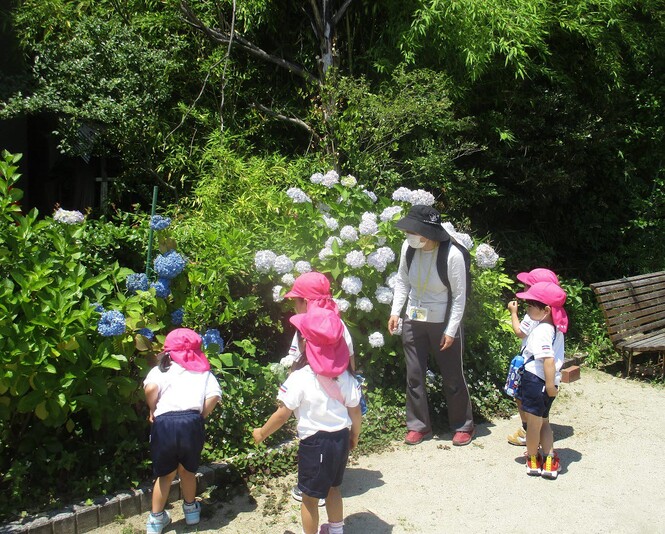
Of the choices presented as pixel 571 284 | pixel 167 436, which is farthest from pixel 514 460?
pixel 571 284

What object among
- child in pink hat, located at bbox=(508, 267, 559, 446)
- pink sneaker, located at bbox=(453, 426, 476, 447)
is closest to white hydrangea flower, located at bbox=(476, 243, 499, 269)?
child in pink hat, located at bbox=(508, 267, 559, 446)

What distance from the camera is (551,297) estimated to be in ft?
15.5

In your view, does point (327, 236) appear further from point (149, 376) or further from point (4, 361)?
point (4, 361)

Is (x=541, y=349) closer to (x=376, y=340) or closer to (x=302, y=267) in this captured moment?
(x=376, y=340)

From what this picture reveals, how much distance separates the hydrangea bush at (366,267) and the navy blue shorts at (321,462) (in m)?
1.72

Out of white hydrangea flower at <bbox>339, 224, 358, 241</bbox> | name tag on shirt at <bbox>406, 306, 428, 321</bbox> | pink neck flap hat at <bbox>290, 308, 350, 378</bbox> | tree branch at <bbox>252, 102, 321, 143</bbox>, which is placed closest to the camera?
pink neck flap hat at <bbox>290, 308, 350, 378</bbox>

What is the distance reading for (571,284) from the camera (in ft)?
28.5

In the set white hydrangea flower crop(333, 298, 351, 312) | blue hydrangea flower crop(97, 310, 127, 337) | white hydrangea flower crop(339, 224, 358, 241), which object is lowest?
white hydrangea flower crop(333, 298, 351, 312)

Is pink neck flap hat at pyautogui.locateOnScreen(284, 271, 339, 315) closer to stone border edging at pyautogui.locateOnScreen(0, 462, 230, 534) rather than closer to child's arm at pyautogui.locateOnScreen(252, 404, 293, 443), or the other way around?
child's arm at pyautogui.locateOnScreen(252, 404, 293, 443)

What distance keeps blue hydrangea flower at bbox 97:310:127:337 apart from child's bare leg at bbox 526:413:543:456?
103 inches

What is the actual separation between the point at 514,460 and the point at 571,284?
4.07 meters

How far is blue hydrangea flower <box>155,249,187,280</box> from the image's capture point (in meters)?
4.40

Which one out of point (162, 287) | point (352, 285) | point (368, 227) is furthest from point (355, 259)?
point (162, 287)

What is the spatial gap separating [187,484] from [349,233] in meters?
2.23
